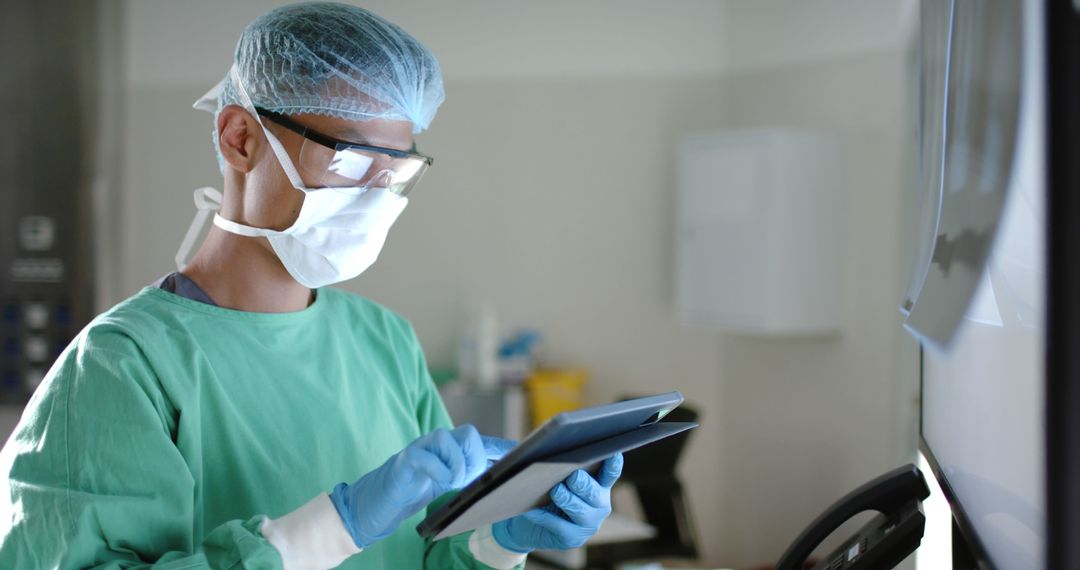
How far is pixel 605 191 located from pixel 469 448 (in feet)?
10.4

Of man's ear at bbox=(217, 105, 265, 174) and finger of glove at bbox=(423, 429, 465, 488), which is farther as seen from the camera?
man's ear at bbox=(217, 105, 265, 174)

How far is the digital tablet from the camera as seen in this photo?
0.88 metres

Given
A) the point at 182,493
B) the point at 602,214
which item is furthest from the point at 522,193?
the point at 182,493

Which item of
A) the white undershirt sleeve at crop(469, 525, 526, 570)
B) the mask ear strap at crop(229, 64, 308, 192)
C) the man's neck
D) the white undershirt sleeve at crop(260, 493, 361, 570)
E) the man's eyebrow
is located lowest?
the white undershirt sleeve at crop(469, 525, 526, 570)

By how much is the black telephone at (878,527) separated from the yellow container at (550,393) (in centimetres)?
274

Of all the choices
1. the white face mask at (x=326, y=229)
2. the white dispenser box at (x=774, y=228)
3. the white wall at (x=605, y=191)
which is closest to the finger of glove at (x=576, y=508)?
the white face mask at (x=326, y=229)

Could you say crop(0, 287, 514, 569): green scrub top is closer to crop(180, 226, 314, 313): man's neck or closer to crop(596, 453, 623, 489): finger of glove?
crop(180, 226, 314, 313): man's neck

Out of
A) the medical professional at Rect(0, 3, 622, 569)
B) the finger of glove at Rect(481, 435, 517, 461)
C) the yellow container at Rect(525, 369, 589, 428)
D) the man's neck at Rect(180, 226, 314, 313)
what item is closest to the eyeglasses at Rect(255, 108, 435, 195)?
the medical professional at Rect(0, 3, 622, 569)

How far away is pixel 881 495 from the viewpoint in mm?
1101

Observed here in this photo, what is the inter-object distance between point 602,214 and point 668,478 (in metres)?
1.22

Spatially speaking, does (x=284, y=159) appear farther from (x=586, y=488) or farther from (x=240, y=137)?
(x=586, y=488)

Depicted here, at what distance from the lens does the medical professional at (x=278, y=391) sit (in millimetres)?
1028

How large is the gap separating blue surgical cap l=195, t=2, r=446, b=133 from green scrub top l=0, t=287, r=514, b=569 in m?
0.31

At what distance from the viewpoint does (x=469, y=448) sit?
3.53ft
